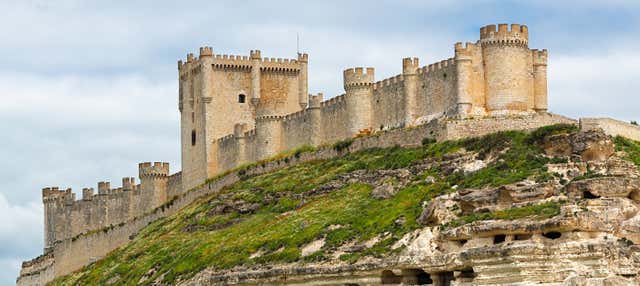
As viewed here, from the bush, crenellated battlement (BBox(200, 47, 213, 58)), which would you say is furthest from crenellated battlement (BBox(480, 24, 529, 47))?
crenellated battlement (BBox(200, 47, 213, 58))

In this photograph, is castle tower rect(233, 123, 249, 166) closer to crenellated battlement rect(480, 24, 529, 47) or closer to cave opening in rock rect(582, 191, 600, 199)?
crenellated battlement rect(480, 24, 529, 47)

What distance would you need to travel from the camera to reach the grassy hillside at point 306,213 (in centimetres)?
6625

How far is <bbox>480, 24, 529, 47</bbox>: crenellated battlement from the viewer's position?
249ft

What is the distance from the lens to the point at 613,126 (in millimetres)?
67938

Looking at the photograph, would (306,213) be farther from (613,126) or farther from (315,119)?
(613,126)

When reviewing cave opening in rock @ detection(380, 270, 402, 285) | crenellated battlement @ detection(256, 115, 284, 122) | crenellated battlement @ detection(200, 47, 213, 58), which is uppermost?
crenellated battlement @ detection(200, 47, 213, 58)

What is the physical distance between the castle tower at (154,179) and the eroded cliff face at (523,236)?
34.4 m

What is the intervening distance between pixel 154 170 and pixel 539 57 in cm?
3405

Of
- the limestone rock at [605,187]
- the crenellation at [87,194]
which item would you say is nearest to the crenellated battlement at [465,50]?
the limestone rock at [605,187]

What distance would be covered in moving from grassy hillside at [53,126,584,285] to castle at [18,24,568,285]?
10.6 ft

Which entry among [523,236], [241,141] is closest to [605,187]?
[523,236]

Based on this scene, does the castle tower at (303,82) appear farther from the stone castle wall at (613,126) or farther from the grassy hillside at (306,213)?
the stone castle wall at (613,126)

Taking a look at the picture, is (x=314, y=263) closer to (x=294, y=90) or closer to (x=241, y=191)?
(x=241, y=191)

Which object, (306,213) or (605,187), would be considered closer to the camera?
(605,187)
